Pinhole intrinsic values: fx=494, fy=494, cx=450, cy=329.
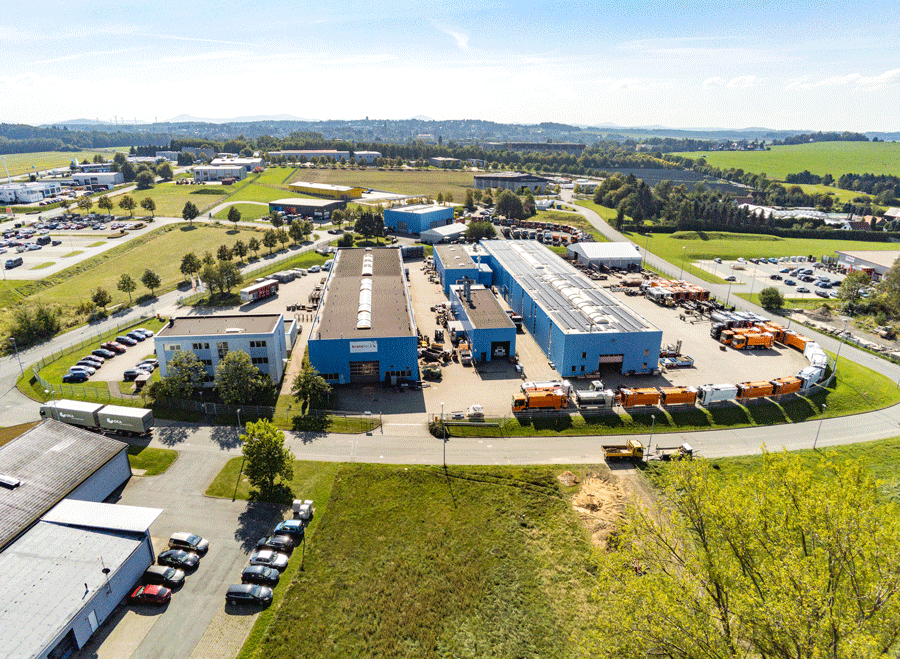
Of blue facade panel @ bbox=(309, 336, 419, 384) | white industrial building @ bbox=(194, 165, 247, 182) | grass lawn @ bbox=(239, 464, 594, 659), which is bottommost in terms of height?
grass lawn @ bbox=(239, 464, 594, 659)

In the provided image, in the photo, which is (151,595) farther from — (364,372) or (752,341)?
(752,341)

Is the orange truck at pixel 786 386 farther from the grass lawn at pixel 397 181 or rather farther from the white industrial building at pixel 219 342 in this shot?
the grass lawn at pixel 397 181

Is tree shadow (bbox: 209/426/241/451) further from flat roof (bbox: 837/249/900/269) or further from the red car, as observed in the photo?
flat roof (bbox: 837/249/900/269)

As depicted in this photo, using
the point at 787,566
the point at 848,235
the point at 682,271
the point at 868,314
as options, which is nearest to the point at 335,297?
the point at 787,566

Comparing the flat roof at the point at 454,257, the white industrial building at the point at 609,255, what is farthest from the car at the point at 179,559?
the white industrial building at the point at 609,255

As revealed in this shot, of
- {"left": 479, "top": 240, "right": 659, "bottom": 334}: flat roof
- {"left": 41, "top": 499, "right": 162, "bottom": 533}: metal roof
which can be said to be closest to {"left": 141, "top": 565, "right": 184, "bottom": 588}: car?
{"left": 41, "top": 499, "right": 162, "bottom": 533}: metal roof

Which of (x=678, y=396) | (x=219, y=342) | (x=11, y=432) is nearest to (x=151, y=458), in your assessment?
(x=11, y=432)
